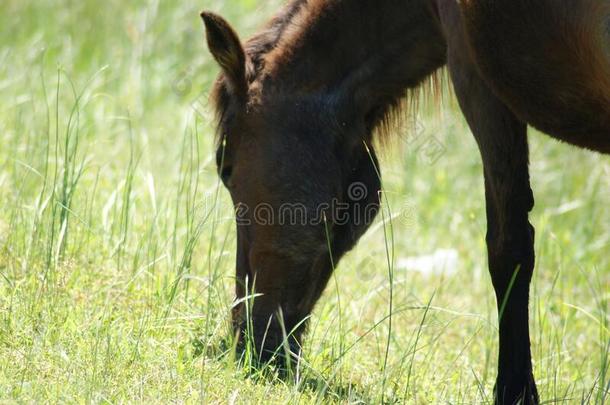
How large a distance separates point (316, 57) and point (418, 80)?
0.49 metres

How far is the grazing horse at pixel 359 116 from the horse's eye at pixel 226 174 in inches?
0.9

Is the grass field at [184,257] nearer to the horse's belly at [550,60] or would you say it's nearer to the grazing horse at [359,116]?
the grazing horse at [359,116]

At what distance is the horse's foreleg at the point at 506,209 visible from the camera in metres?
3.48

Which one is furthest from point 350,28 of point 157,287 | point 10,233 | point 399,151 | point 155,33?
point 155,33

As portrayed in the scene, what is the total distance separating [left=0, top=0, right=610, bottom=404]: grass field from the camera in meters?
3.24

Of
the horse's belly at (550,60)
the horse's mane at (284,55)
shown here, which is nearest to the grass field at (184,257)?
the horse's mane at (284,55)

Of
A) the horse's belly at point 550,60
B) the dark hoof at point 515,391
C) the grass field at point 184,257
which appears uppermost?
the horse's belly at point 550,60

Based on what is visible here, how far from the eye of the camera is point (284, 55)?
3.97 meters

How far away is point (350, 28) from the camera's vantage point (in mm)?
4020

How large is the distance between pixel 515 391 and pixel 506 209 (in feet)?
2.25

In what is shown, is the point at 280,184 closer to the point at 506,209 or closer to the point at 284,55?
the point at 284,55

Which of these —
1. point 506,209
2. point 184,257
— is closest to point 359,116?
point 506,209

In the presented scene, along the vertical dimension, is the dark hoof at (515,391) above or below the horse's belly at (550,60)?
below

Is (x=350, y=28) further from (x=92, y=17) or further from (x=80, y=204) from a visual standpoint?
(x=92, y=17)
